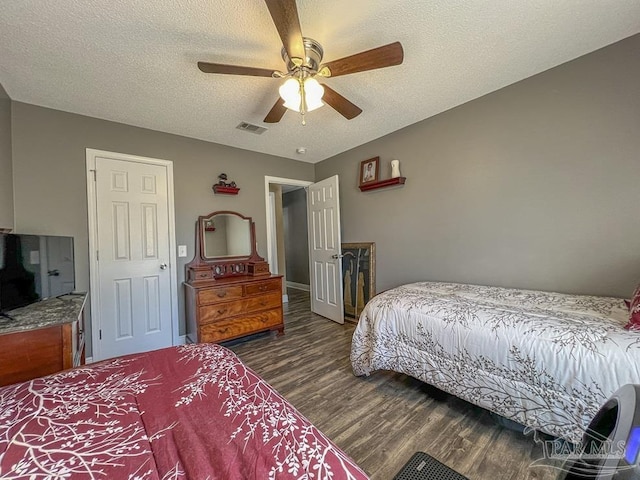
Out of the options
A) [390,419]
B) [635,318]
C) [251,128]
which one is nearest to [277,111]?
[251,128]

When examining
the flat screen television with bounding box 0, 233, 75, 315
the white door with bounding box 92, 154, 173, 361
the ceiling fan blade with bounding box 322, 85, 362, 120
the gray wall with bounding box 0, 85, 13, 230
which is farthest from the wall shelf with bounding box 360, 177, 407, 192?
the gray wall with bounding box 0, 85, 13, 230

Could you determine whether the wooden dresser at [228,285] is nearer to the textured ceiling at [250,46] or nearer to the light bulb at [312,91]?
the textured ceiling at [250,46]

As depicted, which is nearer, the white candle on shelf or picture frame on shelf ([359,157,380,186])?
the white candle on shelf

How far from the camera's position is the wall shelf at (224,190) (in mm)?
3324

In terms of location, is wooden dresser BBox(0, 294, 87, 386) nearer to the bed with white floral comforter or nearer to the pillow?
the bed with white floral comforter

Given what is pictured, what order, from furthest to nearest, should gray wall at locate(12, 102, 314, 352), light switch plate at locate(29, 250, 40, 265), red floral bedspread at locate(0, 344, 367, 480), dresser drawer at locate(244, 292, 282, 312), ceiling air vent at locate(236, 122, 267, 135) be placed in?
dresser drawer at locate(244, 292, 282, 312), ceiling air vent at locate(236, 122, 267, 135), gray wall at locate(12, 102, 314, 352), light switch plate at locate(29, 250, 40, 265), red floral bedspread at locate(0, 344, 367, 480)

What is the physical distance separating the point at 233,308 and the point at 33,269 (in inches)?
62.9

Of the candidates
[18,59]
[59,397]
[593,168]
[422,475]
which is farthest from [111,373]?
[593,168]

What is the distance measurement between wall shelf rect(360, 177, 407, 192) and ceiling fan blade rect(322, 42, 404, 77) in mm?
1712

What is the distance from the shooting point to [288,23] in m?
1.27

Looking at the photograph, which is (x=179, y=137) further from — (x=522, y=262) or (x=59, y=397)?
(x=522, y=262)

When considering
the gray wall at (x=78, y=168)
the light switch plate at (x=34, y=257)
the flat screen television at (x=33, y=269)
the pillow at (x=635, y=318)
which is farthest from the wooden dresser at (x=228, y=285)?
the pillow at (x=635, y=318)

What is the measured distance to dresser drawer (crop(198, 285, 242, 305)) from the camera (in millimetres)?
2712

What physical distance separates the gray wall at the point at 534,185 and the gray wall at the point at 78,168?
2449 millimetres
